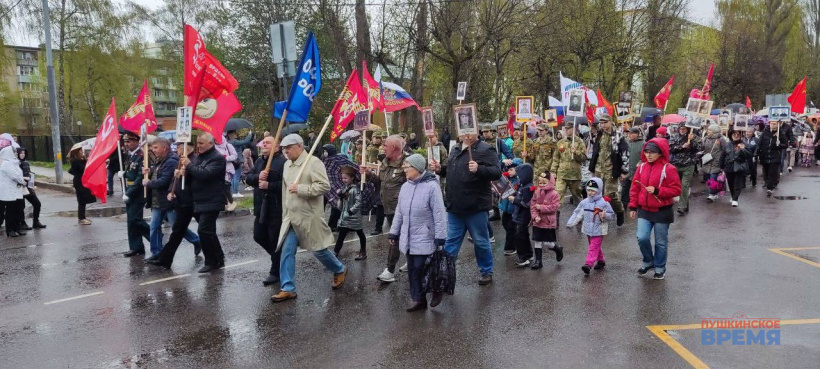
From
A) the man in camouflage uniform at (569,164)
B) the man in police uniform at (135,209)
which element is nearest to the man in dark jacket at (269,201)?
the man in police uniform at (135,209)

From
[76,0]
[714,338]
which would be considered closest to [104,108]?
[76,0]

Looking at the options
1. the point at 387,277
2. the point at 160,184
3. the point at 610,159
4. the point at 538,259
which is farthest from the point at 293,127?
the point at 538,259

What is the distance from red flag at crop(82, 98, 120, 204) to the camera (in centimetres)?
1000

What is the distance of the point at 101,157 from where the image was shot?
32.8 feet

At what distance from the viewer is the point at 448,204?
7301mm

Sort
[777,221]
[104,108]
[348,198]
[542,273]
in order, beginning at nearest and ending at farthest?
→ [542,273], [348,198], [777,221], [104,108]

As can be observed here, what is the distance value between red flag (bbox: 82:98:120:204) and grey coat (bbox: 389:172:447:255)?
5845mm

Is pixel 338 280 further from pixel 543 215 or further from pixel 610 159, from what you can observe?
pixel 610 159

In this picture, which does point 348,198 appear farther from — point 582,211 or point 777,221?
point 777,221

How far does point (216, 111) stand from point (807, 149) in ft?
72.2

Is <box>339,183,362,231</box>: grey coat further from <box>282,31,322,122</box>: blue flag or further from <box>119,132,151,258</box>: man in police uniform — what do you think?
<box>119,132,151,258</box>: man in police uniform

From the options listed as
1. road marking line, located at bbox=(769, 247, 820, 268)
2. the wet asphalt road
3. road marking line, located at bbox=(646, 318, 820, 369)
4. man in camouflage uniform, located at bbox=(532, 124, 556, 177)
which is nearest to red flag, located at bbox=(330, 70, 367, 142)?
the wet asphalt road

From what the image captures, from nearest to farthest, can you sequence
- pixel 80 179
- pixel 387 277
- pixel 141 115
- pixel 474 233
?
pixel 474 233 < pixel 387 277 < pixel 141 115 < pixel 80 179

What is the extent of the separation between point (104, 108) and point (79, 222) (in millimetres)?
42671
